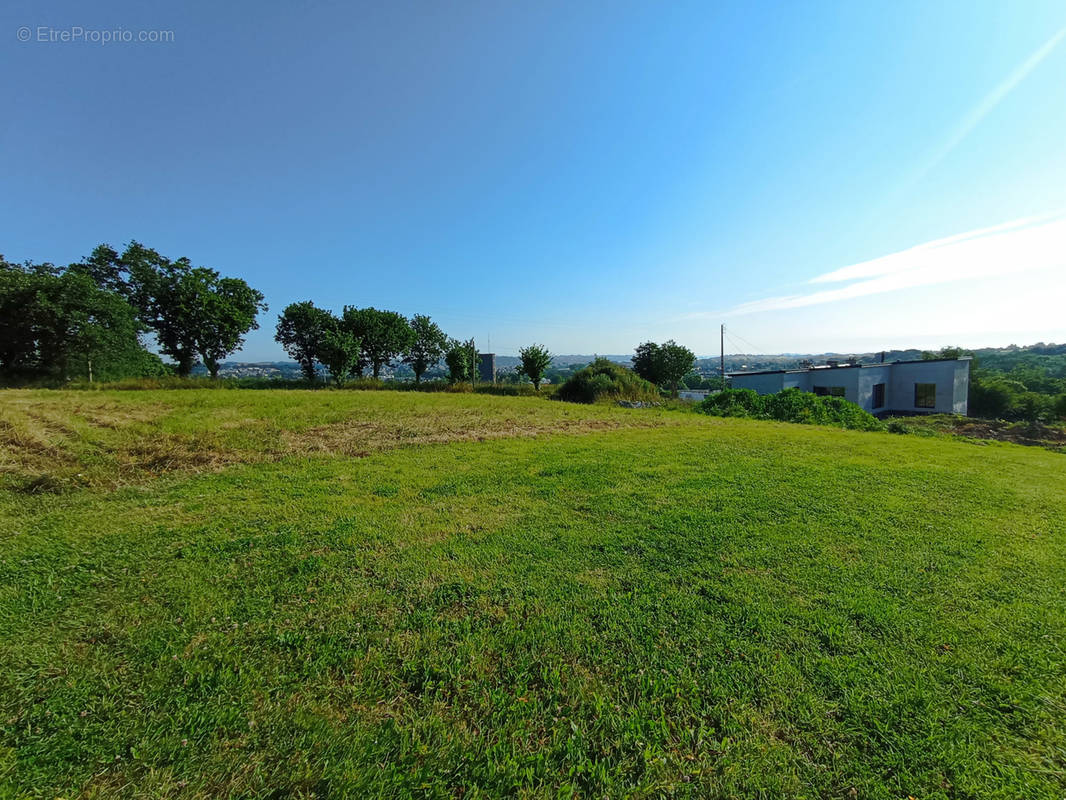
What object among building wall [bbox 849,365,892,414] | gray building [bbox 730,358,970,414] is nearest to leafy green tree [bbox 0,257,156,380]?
gray building [bbox 730,358,970,414]

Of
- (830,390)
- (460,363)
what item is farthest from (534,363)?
(830,390)

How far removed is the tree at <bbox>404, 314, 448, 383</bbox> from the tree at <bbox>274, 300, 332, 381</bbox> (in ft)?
21.8

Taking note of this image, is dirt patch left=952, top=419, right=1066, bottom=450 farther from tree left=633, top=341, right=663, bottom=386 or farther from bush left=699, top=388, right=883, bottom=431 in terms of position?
tree left=633, top=341, right=663, bottom=386

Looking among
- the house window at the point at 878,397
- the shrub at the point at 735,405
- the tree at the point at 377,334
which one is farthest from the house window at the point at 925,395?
the tree at the point at 377,334

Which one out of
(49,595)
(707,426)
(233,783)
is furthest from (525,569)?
(707,426)

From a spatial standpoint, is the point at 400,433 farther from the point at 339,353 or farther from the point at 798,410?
the point at 339,353

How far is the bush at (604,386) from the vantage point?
2120 cm

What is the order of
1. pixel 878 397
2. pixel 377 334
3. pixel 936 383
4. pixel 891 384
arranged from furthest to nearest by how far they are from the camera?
pixel 377 334 < pixel 891 384 < pixel 878 397 < pixel 936 383

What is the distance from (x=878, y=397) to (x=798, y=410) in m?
13.9

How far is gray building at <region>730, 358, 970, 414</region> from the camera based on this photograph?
22422mm

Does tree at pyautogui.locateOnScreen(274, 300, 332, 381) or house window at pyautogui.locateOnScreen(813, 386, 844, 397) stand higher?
tree at pyautogui.locateOnScreen(274, 300, 332, 381)

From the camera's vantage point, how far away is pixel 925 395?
23.3m

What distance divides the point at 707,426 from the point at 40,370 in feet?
103

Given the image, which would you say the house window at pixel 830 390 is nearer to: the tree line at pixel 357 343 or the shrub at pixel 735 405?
the shrub at pixel 735 405
